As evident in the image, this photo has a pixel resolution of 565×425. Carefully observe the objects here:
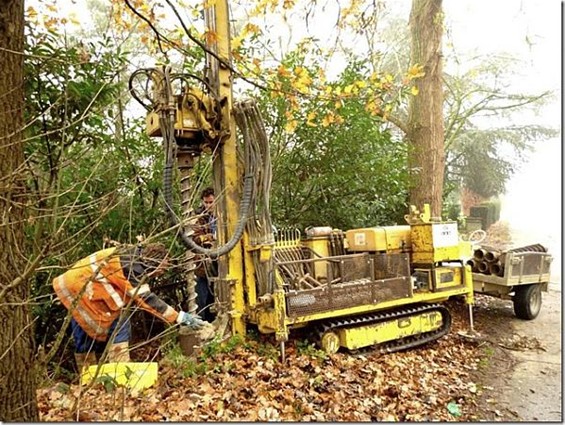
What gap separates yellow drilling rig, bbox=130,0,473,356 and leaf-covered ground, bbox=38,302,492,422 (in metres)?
0.30

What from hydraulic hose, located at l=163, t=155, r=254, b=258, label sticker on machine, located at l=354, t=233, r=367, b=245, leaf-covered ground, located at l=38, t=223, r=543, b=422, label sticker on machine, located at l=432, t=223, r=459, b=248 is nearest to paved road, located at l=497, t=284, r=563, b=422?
leaf-covered ground, located at l=38, t=223, r=543, b=422

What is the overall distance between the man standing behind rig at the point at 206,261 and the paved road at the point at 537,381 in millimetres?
3456

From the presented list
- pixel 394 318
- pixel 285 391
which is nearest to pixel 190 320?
pixel 285 391

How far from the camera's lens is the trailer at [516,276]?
742cm

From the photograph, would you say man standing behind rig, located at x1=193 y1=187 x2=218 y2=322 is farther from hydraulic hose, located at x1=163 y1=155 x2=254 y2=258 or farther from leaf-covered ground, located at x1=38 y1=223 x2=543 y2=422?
leaf-covered ground, located at x1=38 y1=223 x2=543 y2=422

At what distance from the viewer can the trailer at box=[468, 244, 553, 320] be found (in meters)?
7.42

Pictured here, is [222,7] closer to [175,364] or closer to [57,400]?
[175,364]

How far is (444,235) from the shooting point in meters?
6.31

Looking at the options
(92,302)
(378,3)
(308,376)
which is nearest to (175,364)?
(92,302)

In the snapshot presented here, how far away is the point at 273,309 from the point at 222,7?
11.5 feet

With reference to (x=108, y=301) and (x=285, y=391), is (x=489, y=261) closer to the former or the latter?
(x=285, y=391)

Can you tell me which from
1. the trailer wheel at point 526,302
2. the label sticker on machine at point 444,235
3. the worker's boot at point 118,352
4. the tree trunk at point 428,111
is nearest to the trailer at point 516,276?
the trailer wheel at point 526,302

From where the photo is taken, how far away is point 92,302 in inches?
173

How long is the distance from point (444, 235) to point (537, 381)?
82.1 inches
